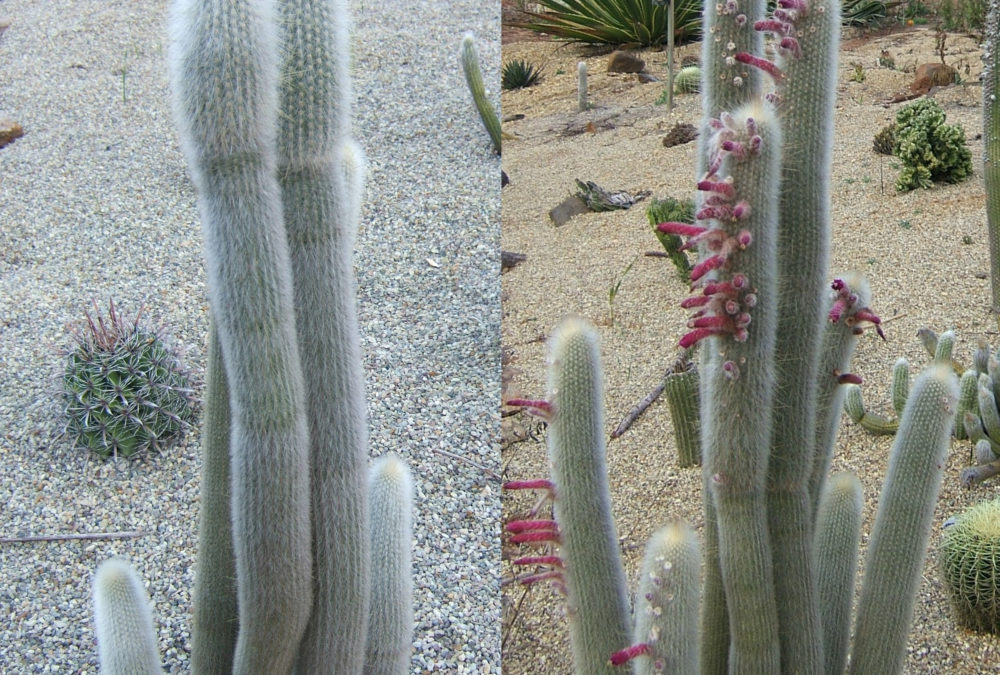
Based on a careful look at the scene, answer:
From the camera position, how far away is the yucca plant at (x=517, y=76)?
8.39 metres

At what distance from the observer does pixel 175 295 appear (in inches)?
218

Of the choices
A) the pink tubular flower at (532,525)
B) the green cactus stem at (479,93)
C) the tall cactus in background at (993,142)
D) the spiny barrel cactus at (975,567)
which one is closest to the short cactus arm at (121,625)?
the pink tubular flower at (532,525)

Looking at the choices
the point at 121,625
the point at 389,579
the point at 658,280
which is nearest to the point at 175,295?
the point at 658,280

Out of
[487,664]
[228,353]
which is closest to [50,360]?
[487,664]

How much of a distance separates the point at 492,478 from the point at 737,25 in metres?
2.54

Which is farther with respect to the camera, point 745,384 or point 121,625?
point 121,625

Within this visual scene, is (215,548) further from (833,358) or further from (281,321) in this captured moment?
(833,358)

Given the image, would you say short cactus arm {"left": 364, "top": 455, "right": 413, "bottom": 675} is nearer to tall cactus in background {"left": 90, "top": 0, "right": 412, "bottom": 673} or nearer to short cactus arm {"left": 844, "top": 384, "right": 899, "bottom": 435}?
tall cactus in background {"left": 90, "top": 0, "right": 412, "bottom": 673}

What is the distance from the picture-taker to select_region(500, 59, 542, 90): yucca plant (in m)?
8.39

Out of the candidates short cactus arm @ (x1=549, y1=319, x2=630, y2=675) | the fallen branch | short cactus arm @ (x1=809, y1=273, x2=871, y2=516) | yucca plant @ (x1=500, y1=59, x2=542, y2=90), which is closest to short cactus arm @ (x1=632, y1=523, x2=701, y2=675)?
short cactus arm @ (x1=549, y1=319, x2=630, y2=675)

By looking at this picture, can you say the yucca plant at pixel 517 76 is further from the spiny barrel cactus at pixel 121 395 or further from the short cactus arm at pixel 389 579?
the short cactus arm at pixel 389 579

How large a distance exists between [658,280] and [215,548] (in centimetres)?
337

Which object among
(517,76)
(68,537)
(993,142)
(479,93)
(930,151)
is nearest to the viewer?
(68,537)

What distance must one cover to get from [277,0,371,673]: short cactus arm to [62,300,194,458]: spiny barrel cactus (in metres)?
2.62
